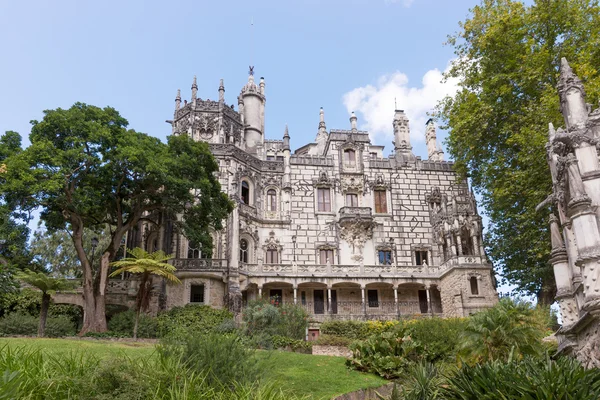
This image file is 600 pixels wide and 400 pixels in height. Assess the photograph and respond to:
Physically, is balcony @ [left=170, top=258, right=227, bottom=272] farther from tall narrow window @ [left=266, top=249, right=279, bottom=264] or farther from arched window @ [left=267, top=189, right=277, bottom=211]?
arched window @ [left=267, top=189, right=277, bottom=211]

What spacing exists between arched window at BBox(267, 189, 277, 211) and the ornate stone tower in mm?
26298

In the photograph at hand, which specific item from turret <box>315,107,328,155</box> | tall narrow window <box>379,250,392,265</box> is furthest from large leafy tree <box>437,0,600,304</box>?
turret <box>315,107,328,155</box>

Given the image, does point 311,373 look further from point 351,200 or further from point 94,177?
point 351,200

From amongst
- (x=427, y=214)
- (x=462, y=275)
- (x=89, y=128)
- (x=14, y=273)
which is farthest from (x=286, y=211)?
(x=14, y=273)

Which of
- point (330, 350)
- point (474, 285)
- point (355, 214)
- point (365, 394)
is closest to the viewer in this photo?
point (365, 394)

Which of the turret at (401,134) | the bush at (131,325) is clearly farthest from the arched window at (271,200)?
the bush at (131,325)

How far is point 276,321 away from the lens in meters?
24.3

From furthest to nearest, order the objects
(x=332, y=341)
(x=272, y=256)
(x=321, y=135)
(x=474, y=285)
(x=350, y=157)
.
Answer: (x=321, y=135), (x=350, y=157), (x=272, y=256), (x=474, y=285), (x=332, y=341)

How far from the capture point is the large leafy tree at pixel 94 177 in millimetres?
24016

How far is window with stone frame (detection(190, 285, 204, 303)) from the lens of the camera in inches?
1259

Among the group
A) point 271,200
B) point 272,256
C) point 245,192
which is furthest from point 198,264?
point 271,200

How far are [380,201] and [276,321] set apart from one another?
17.5 m

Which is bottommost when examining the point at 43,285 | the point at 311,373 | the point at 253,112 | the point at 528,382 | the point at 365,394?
the point at 365,394

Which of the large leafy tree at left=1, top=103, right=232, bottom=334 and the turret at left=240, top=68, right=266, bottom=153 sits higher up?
the turret at left=240, top=68, right=266, bottom=153
